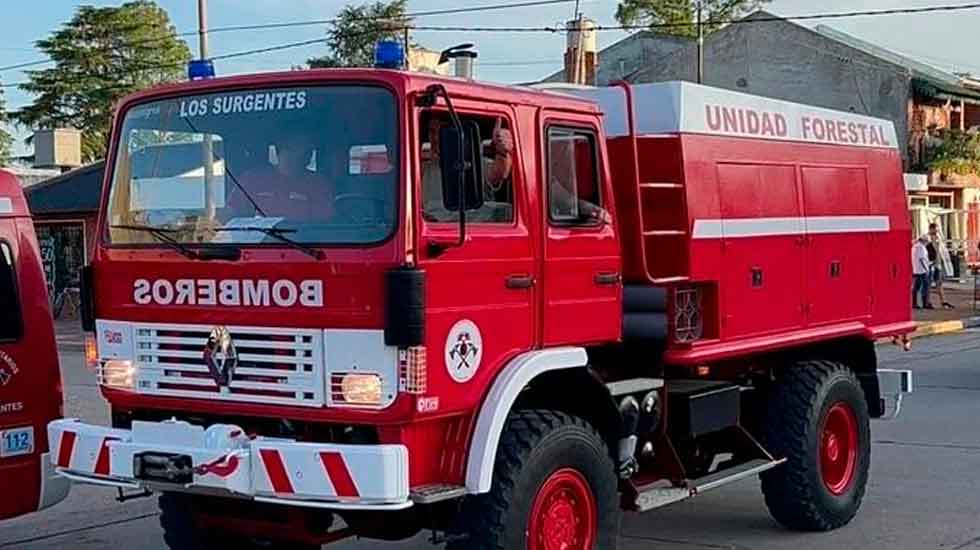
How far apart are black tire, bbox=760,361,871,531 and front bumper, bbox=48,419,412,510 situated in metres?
3.72

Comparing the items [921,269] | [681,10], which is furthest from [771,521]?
[681,10]

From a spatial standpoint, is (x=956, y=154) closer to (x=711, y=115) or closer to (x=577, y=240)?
(x=711, y=115)

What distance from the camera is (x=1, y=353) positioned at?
7551mm

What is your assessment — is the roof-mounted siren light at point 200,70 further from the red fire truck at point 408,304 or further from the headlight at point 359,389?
the headlight at point 359,389

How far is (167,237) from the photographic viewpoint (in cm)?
634

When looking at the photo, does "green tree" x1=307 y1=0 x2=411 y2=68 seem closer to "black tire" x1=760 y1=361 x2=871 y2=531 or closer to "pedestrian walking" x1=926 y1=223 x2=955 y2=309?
"pedestrian walking" x1=926 y1=223 x2=955 y2=309

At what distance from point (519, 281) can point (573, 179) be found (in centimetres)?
76

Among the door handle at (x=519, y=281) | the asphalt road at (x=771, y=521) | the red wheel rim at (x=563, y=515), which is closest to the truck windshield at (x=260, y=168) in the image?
the door handle at (x=519, y=281)

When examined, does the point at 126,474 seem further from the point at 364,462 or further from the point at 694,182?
the point at 694,182

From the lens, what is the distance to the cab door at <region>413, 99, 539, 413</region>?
19.2ft

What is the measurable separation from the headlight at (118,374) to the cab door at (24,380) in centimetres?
121

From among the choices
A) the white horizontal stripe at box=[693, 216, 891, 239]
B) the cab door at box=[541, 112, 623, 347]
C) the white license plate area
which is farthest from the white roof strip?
the white license plate area

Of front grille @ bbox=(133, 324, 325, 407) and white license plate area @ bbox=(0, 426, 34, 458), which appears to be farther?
white license plate area @ bbox=(0, 426, 34, 458)

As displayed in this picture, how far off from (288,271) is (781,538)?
416 centimetres
